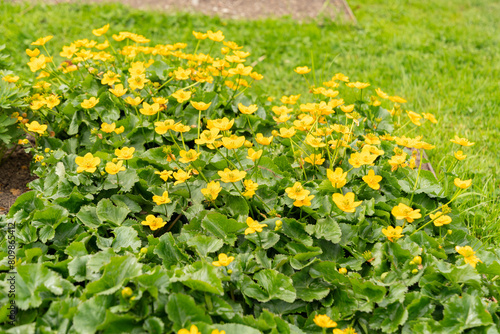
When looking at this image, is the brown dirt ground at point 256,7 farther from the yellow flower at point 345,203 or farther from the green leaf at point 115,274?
the green leaf at point 115,274

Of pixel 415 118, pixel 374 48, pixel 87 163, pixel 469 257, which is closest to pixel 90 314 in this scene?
pixel 87 163

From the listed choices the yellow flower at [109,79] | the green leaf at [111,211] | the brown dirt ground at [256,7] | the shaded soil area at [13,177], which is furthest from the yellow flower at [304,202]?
the brown dirt ground at [256,7]

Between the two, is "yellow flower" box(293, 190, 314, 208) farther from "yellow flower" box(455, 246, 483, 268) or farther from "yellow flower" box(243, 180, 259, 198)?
"yellow flower" box(455, 246, 483, 268)

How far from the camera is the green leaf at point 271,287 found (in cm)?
160

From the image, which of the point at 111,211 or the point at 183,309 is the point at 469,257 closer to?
the point at 183,309

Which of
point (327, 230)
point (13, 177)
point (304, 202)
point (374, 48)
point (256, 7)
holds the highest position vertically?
point (256, 7)

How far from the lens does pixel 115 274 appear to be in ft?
4.76

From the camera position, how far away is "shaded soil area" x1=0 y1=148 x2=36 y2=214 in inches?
96.3

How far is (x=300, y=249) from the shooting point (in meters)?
1.79

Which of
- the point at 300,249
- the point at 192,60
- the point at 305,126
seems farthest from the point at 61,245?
the point at 192,60

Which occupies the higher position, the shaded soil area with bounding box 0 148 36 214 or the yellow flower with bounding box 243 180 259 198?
the yellow flower with bounding box 243 180 259 198

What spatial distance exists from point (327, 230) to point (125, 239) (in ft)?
2.79

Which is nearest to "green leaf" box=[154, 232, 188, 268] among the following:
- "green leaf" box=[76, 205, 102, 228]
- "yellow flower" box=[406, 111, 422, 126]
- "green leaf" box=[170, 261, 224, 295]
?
"green leaf" box=[170, 261, 224, 295]

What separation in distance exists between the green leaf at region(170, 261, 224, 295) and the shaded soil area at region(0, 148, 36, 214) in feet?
4.48
